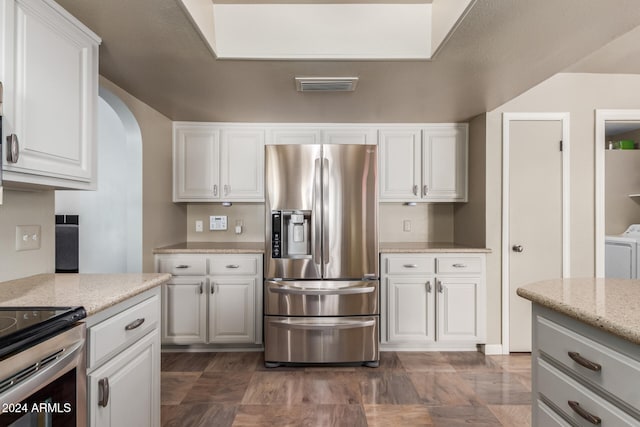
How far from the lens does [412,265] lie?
3.02 m

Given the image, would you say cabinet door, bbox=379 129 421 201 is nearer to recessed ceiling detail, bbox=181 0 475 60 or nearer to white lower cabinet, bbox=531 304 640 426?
recessed ceiling detail, bbox=181 0 475 60

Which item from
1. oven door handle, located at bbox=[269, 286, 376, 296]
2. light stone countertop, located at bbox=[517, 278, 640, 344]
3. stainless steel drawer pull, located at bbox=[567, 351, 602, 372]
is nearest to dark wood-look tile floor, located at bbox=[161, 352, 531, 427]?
oven door handle, located at bbox=[269, 286, 376, 296]

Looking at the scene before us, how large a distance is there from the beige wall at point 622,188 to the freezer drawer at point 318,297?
141 inches

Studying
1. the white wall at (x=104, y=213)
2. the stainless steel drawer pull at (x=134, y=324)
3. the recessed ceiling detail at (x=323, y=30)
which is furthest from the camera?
the white wall at (x=104, y=213)

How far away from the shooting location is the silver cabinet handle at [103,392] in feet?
3.97

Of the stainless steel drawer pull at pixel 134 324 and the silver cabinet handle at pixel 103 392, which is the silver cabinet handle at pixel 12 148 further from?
the silver cabinet handle at pixel 103 392

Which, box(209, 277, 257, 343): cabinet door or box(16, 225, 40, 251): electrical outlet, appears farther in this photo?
box(209, 277, 257, 343): cabinet door

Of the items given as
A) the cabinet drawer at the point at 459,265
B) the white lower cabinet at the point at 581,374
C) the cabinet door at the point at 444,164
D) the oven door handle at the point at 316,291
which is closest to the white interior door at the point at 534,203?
the cabinet drawer at the point at 459,265

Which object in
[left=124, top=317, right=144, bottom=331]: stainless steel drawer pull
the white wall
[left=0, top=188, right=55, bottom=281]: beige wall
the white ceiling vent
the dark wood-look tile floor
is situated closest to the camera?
[left=124, top=317, right=144, bottom=331]: stainless steel drawer pull

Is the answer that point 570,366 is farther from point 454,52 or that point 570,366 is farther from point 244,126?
point 244,126

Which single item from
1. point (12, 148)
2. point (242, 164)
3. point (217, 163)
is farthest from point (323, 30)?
point (217, 163)

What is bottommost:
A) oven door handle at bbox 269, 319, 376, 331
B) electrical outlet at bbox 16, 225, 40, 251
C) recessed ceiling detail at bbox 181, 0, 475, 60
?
oven door handle at bbox 269, 319, 376, 331

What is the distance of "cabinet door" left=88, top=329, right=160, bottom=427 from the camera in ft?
3.95

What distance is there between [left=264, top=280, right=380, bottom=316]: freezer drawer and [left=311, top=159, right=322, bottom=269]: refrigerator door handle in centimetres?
21
